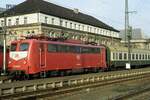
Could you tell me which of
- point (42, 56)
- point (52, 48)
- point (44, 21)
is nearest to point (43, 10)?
point (44, 21)

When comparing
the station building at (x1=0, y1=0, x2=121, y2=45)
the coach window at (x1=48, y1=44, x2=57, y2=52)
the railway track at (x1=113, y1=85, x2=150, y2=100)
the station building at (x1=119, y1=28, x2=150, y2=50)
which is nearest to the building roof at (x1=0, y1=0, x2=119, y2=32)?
the station building at (x1=0, y1=0, x2=121, y2=45)

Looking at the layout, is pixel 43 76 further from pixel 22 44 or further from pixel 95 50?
pixel 95 50

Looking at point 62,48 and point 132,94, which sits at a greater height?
point 62,48

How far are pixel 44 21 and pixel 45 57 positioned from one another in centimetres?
5457

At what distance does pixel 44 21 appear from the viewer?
81250mm

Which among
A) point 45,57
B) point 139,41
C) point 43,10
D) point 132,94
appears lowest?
point 132,94

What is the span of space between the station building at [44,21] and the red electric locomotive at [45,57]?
44561mm

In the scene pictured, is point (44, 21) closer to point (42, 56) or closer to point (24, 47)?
point (42, 56)

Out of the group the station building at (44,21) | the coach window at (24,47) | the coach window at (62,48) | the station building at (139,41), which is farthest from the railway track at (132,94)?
the station building at (139,41)

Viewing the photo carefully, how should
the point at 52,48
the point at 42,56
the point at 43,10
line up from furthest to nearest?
the point at 43,10, the point at 52,48, the point at 42,56

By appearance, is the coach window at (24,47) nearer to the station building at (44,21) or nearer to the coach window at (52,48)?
the coach window at (52,48)

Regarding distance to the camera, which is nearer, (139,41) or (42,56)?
(42,56)

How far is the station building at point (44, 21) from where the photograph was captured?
81.1m

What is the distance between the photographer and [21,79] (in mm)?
27109
